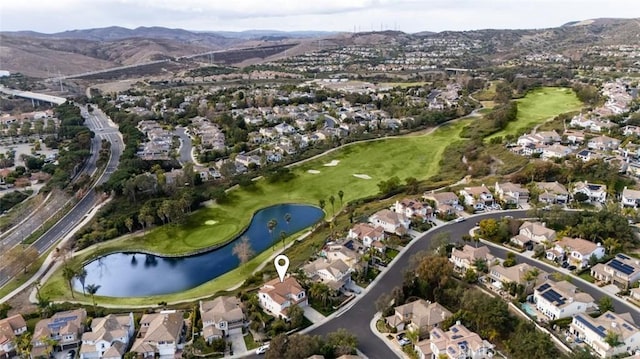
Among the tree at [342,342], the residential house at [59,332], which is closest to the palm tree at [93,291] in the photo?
the residential house at [59,332]

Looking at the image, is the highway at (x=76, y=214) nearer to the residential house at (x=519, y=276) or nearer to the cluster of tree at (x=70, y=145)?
the cluster of tree at (x=70, y=145)

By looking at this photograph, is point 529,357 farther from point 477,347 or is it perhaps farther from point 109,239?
point 109,239

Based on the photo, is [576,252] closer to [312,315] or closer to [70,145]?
[312,315]

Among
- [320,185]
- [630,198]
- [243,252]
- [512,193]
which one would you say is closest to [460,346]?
[243,252]

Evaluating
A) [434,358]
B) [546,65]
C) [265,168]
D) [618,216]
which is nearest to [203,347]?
[434,358]

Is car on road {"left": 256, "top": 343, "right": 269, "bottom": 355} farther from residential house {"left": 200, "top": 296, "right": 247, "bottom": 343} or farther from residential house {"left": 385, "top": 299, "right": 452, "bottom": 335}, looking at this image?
residential house {"left": 385, "top": 299, "right": 452, "bottom": 335}

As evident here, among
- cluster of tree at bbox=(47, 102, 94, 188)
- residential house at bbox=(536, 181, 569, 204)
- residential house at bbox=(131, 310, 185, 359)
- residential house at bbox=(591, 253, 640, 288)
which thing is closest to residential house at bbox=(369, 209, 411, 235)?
residential house at bbox=(536, 181, 569, 204)

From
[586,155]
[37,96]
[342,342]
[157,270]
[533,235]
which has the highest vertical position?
[37,96]
